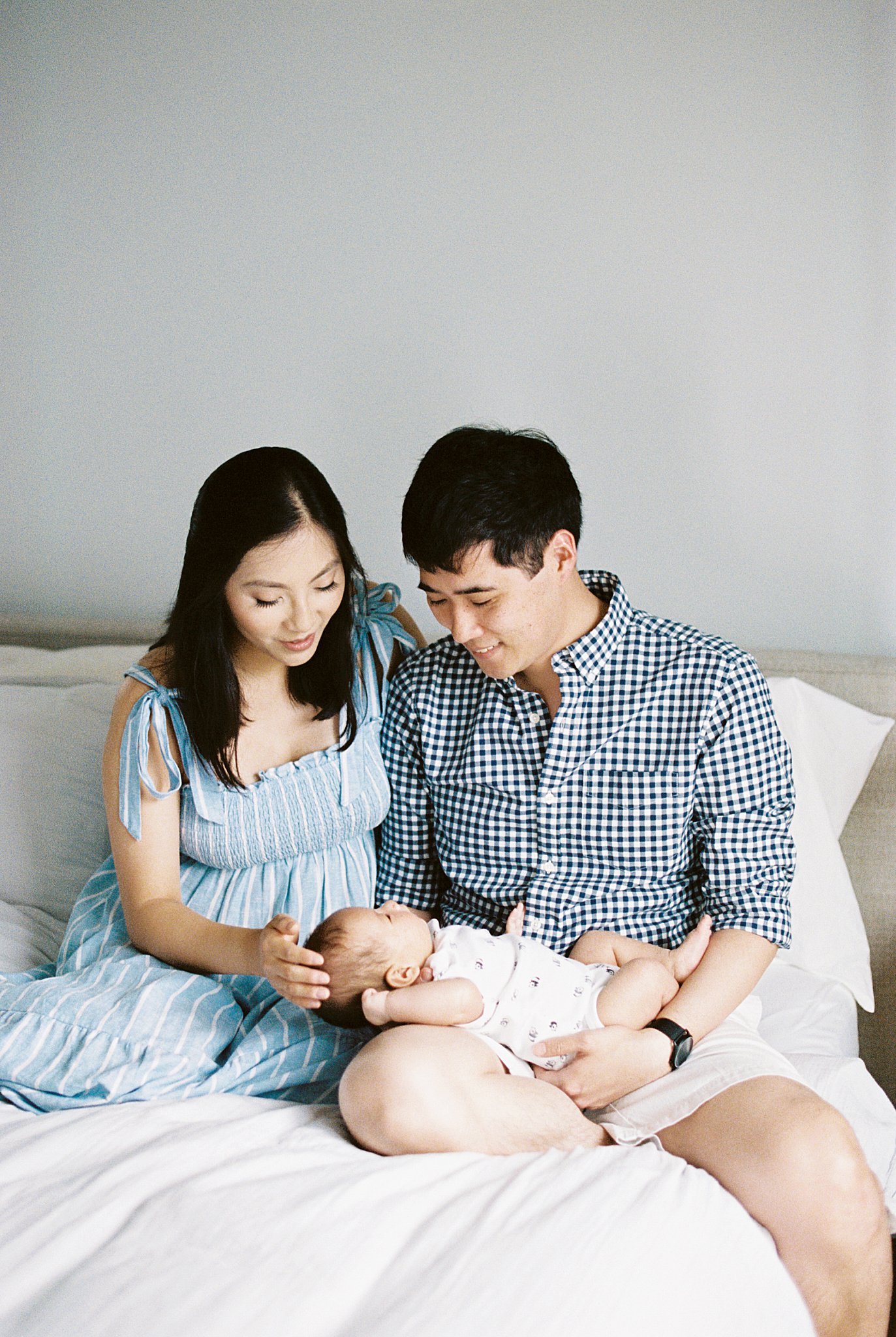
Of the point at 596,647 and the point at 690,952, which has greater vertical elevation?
the point at 596,647

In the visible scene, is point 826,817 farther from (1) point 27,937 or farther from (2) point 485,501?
(1) point 27,937

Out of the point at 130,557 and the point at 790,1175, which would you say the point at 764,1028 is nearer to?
the point at 790,1175

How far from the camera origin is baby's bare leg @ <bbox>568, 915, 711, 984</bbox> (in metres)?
1.44

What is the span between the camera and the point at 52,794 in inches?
74.2

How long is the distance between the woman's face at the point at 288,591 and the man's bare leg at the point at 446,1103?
1.80ft

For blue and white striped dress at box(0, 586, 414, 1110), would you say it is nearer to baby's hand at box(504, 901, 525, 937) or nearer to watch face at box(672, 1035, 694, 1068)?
baby's hand at box(504, 901, 525, 937)

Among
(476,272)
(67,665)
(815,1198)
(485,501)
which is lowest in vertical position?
(815,1198)

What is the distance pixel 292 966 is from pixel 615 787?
1.67ft

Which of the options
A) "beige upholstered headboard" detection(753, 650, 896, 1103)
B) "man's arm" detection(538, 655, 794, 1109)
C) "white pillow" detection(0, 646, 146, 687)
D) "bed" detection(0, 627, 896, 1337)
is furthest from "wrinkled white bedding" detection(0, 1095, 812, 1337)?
"white pillow" detection(0, 646, 146, 687)

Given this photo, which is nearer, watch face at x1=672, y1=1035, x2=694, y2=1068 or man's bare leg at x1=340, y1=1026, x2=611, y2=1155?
man's bare leg at x1=340, y1=1026, x2=611, y2=1155

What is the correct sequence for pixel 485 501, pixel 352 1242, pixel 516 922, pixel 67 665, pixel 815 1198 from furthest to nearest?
pixel 67 665
pixel 516 922
pixel 485 501
pixel 815 1198
pixel 352 1242

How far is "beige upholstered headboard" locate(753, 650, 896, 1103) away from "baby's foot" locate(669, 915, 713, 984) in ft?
1.80

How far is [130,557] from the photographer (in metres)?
2.47

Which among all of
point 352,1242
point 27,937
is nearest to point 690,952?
point 352,1242
